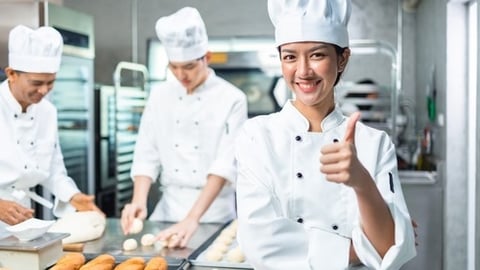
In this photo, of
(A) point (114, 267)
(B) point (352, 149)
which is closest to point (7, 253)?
(A) point (114, 267)

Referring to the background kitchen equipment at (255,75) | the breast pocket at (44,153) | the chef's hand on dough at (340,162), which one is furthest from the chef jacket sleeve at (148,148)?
the chef's hand on dough at (340,162)

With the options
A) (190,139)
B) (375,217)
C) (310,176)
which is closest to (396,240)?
(375,217)

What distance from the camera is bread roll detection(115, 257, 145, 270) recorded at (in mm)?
1529

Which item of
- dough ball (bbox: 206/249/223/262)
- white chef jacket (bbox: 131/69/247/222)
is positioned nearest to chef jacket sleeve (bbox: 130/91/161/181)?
white chef jacket (bbox: 131/69/247/222)

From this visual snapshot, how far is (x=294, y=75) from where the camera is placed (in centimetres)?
118

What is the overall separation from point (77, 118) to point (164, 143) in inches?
45.6

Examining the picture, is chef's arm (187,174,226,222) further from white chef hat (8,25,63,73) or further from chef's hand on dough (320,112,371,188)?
chef's hand on dough (320,112,371,188)

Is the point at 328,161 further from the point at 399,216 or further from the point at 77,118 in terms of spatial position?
the point at 77,118

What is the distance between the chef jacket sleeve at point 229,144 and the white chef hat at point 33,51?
2.28ft

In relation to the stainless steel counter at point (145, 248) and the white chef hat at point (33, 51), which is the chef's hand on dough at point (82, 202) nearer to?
the stainless steel counter at point (145, 248)

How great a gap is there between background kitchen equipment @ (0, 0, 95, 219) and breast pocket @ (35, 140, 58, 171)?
628 millimetres

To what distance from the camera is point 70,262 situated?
5.08 ft

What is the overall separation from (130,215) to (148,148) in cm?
39

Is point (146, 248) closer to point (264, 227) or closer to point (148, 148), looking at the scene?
point (148, 148)
